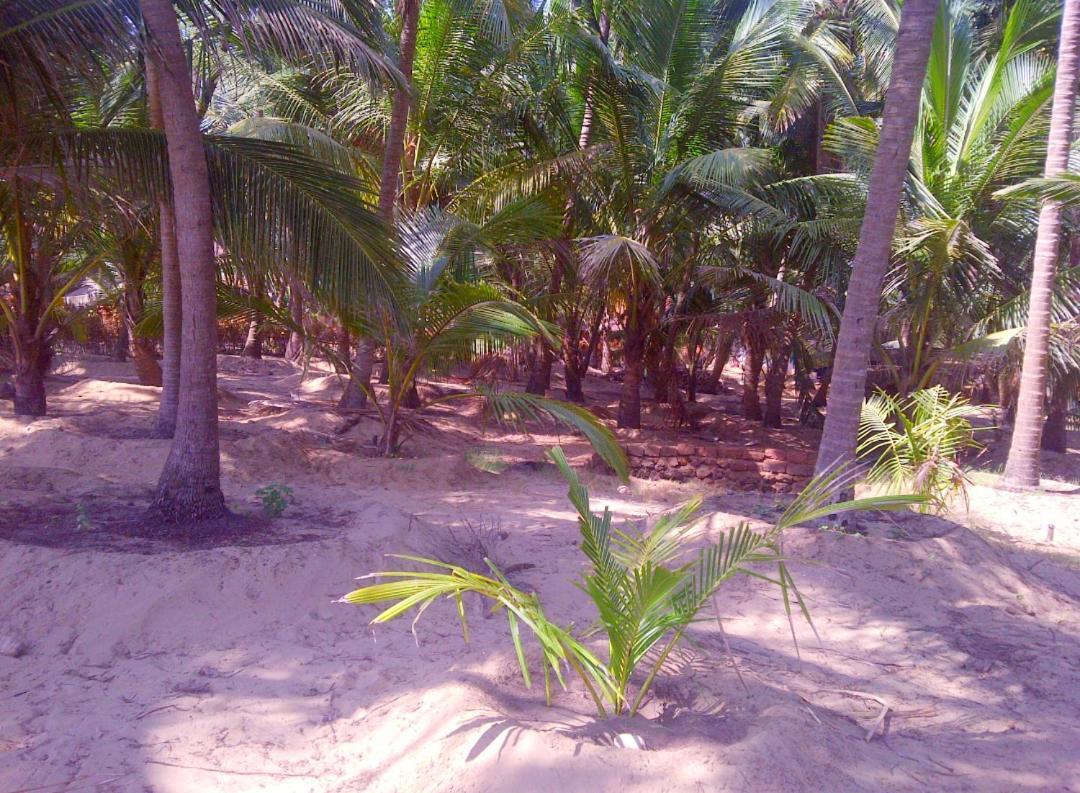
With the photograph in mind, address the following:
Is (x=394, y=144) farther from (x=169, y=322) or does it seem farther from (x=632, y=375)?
(x=632, y=375)

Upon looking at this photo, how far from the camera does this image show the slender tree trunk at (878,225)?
22.2ft

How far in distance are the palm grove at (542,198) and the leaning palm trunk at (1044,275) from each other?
4 centimetres

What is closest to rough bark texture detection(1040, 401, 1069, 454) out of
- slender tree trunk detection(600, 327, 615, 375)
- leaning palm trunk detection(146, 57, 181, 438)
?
slender tree trunk detection(600, 327, 615, 375)

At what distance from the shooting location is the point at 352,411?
11070mm

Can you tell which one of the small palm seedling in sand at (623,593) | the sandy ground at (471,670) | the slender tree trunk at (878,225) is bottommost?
the sandy ground at (471,670)

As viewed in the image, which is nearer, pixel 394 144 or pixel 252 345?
pixel 394 144

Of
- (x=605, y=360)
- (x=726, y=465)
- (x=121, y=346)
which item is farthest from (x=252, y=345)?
(x=726, y=465)

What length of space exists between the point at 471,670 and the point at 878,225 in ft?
16.1

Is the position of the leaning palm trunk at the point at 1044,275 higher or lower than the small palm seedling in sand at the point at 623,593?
higher

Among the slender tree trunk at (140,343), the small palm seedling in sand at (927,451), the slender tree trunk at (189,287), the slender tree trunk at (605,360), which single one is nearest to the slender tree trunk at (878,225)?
the small palm seedling in sand at (927,451)

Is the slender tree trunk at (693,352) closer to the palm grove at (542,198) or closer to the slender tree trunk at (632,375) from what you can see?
the palm grove at (542,198)

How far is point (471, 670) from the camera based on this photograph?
4355mm

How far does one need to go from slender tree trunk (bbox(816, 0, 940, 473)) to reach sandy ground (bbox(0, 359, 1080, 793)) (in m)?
0.95

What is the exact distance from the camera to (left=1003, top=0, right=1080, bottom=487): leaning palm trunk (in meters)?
9.64
